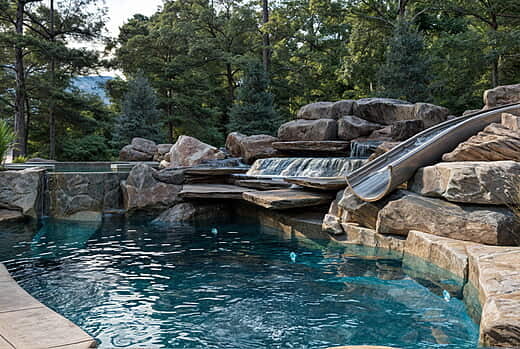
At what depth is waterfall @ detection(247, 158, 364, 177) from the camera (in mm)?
8133

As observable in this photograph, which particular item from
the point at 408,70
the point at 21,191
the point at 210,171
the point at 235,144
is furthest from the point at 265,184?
the point at 408,70

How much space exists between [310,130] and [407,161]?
6.53 m

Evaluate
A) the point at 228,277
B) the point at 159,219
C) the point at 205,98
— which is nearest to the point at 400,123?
the point at 159,219

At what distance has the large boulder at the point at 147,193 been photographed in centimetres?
848

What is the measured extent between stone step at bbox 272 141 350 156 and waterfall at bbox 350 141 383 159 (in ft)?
0.96

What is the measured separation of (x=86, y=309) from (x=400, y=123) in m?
8.41

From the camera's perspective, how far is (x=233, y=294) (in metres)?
3.82

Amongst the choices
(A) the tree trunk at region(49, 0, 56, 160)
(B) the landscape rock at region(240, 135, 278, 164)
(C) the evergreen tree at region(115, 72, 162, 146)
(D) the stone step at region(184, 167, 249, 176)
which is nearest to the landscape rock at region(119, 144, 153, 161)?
(C) the evergreen tree at region(115, 72, 162, 146)

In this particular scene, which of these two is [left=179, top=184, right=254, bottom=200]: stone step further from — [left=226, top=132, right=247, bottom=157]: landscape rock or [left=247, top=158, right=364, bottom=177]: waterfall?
[left=226, top=132, right=247, bottom=157]: landscape rock

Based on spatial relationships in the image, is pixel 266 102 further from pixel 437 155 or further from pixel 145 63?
pixel 437 155

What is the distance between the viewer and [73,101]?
1938 centimetres

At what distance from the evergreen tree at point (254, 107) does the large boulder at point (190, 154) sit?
5299 millimetres

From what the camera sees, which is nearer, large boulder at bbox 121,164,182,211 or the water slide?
the water slide

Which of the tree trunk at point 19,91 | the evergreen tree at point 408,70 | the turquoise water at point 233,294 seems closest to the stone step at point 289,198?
the turquoise water at point 233,294
